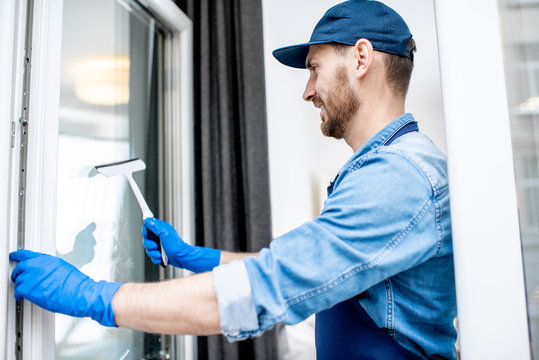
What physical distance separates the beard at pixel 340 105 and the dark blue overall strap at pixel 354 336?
0.17m

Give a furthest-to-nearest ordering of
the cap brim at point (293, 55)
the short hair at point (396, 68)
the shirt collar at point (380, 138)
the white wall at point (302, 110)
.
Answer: the white wall at point (302, 110) → the cap brim at point (293, 55) → the short hair at point (396, 68) → the shirt collar at point (380, 138)

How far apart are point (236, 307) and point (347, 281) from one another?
0.62 ft

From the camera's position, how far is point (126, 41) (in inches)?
52.4

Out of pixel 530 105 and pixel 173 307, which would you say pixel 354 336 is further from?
pixel 530 105

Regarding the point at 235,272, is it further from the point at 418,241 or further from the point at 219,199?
the point at 219,199

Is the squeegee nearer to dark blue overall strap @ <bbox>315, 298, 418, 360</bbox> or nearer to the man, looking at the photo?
the man

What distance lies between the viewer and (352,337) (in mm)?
943

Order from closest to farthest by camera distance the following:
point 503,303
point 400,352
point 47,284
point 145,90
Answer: point 503,303 < point 47,284 < point 400,352 < point 145,90

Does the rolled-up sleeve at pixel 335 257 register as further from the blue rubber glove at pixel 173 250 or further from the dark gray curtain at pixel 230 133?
the dark gray curtain at pixel 230 133

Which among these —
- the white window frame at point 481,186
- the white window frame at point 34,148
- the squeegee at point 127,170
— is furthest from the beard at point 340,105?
the white window frame at point 34,148

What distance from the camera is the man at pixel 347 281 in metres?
0.70

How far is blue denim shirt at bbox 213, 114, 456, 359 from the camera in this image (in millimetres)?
689

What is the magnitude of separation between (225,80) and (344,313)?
1.07m

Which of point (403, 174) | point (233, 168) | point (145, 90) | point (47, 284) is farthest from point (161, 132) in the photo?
point (403, 174)
